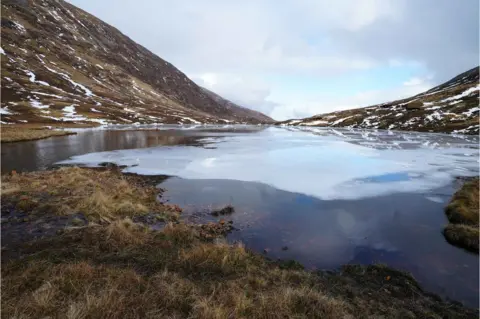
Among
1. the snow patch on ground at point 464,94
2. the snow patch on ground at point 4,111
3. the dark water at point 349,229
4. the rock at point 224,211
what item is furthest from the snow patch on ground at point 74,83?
the snow patch on ground at point 464,94

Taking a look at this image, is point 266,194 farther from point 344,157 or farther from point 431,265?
point 344,157

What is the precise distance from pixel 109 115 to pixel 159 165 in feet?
376

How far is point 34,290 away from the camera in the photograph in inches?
232

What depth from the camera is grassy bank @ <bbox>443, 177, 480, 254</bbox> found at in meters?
11.5

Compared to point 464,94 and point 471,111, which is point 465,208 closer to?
point 471,111

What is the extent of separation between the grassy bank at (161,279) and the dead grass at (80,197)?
0.48 feet

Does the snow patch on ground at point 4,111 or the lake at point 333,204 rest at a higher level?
the snow patch on ground at point 4,111

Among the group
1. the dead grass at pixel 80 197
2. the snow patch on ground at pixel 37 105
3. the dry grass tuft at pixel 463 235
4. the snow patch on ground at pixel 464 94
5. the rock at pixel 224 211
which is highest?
the snow patch on ground at pixel 464 94

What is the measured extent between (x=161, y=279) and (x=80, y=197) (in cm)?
985

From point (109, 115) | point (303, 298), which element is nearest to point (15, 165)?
point (303, 298)

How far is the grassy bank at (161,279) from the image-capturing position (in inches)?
216

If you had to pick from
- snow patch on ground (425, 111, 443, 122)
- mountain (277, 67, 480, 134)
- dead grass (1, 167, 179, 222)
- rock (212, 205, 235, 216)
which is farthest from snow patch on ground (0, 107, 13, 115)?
snow patch on ground (425, 111, 443, 122)

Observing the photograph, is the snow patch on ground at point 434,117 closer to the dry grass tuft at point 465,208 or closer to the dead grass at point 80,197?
the dry grass tuft at point 465,208

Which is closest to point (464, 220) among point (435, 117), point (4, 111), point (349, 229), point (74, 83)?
point (349, 229)
